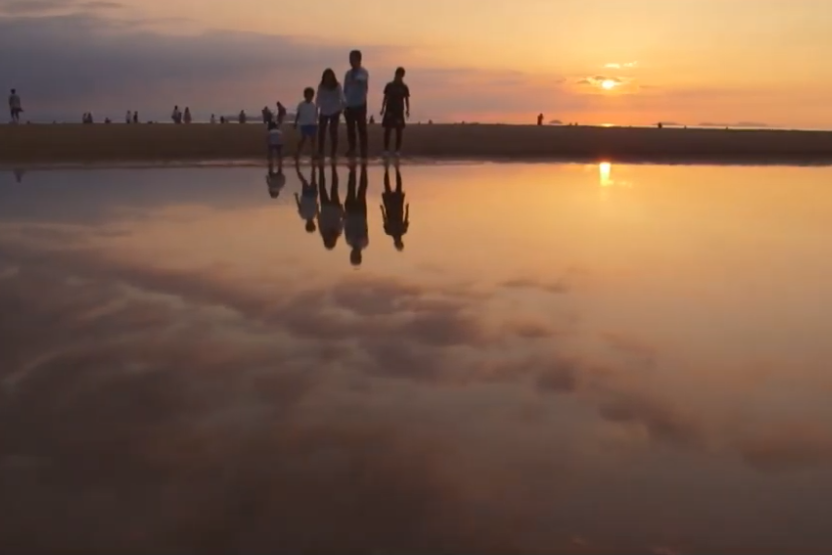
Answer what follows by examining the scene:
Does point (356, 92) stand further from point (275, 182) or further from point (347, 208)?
point (347, 208)

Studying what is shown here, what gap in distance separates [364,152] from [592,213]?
8.21 metres

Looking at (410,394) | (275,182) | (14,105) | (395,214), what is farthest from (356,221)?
(14,105)

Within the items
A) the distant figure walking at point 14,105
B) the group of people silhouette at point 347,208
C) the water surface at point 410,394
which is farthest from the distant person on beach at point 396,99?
the distant figure walking at point 14,105

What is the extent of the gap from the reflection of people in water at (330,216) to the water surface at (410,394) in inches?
15.7

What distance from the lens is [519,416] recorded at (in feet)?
12.6

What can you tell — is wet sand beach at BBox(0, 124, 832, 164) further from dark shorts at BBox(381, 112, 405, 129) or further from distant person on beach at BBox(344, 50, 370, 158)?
distant person on beach at BBox(344, 50, 370, 158)

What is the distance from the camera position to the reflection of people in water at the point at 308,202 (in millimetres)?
9562

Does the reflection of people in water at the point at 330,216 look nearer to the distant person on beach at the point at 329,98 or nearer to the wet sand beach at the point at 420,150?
the distant person on beach at the point at 329,98

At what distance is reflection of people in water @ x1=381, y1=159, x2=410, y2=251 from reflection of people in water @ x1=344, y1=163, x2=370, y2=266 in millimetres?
254

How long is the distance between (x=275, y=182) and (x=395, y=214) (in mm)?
4451

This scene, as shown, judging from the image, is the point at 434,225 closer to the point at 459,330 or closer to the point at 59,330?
the point at 459,330

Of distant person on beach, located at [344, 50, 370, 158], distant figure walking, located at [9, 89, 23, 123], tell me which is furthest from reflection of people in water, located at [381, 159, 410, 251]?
distant figure walking, located at [9, 89, 23, 123]

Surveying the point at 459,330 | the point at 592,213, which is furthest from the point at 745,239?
the point at 459,330

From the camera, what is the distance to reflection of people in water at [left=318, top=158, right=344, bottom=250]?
8.59 metres
